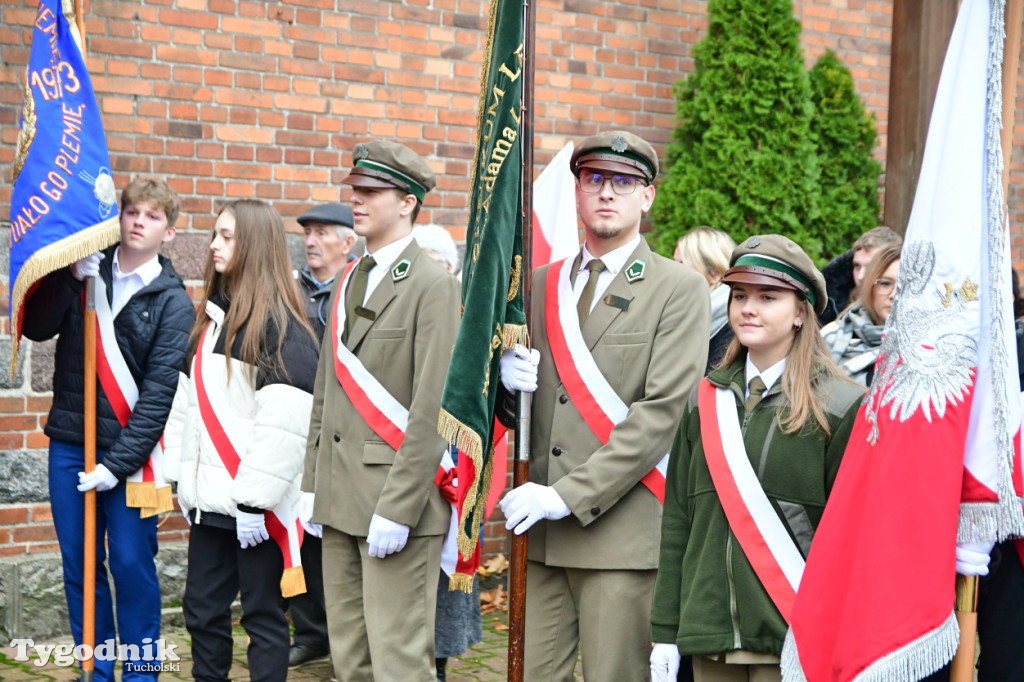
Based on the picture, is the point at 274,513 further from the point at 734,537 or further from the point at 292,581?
the point at 734,537

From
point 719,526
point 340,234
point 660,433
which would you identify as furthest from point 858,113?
point 719,526

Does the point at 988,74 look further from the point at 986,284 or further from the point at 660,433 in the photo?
the point at 660,433

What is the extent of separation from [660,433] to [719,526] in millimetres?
493

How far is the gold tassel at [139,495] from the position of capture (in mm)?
4152

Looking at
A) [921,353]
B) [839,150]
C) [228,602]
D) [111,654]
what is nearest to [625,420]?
[921,353]

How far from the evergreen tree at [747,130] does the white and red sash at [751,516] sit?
3.61 meters

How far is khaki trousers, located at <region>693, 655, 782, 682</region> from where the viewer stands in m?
2.66

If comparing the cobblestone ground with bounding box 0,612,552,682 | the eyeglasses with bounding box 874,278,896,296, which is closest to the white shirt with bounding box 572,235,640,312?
the eyeglasses with bounding box 874,278,896,296

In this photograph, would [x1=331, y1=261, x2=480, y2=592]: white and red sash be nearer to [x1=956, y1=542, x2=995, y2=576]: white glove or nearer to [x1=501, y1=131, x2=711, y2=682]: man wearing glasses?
[x1=501, y1=131, x2=711, y2=682]: man wearing glasses

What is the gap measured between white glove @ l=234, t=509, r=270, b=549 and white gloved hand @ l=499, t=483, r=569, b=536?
1.07 metres

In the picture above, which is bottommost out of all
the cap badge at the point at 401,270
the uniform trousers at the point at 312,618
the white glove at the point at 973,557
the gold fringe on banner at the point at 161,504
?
the uniform trousers at the point at 312,618

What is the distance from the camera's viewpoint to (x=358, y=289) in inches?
147

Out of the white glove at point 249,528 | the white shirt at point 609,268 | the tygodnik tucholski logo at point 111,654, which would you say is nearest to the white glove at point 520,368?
the white shirt at point 609,268

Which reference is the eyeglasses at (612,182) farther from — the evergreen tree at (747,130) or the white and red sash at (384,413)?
the evergreen tree at (747,130)
